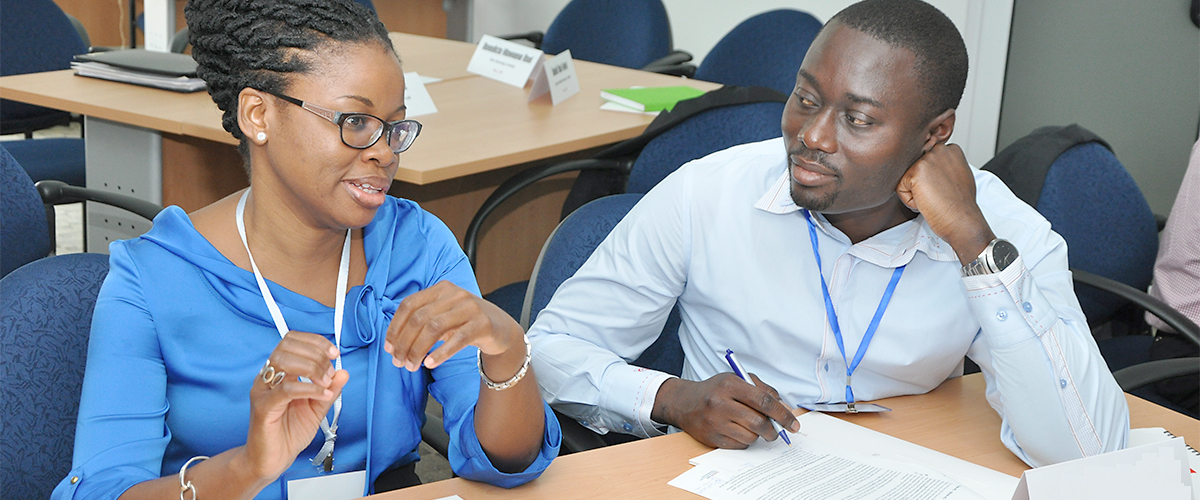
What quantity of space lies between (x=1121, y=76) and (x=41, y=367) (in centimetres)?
419

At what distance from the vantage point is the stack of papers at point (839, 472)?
1227 millimetres

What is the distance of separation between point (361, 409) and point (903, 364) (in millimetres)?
832

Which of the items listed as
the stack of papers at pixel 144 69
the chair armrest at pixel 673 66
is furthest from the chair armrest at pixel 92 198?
the chair armrest at pixel 673 66

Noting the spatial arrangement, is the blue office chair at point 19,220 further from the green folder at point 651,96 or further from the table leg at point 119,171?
the green folder at point 651,96

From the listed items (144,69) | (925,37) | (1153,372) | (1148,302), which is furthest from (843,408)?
(144,69)

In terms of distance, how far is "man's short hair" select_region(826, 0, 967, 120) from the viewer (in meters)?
1.44

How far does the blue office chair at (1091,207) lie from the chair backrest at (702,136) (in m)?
0.57

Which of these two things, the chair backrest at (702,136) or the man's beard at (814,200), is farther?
the chair backrest at (702,136)

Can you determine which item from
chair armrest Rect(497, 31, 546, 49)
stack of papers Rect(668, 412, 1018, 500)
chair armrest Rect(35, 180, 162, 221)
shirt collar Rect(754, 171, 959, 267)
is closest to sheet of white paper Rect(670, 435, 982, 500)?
stack of papers Rect(668, 412, 1018, 500)

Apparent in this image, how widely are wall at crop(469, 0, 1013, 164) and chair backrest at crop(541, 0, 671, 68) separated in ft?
2.56

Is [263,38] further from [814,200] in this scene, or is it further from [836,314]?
[836,314]

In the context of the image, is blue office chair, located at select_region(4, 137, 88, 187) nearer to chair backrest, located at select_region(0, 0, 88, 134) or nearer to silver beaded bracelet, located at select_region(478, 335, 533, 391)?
chair backrest, located at select_region(0, 0, 88, 134)

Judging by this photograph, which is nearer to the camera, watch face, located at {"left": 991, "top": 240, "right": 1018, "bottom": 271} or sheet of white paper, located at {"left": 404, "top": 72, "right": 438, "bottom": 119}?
watch face, located at {"left": 991, "top": 240, "right": 1018, "bottom": 271}

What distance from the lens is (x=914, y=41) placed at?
1.44m
